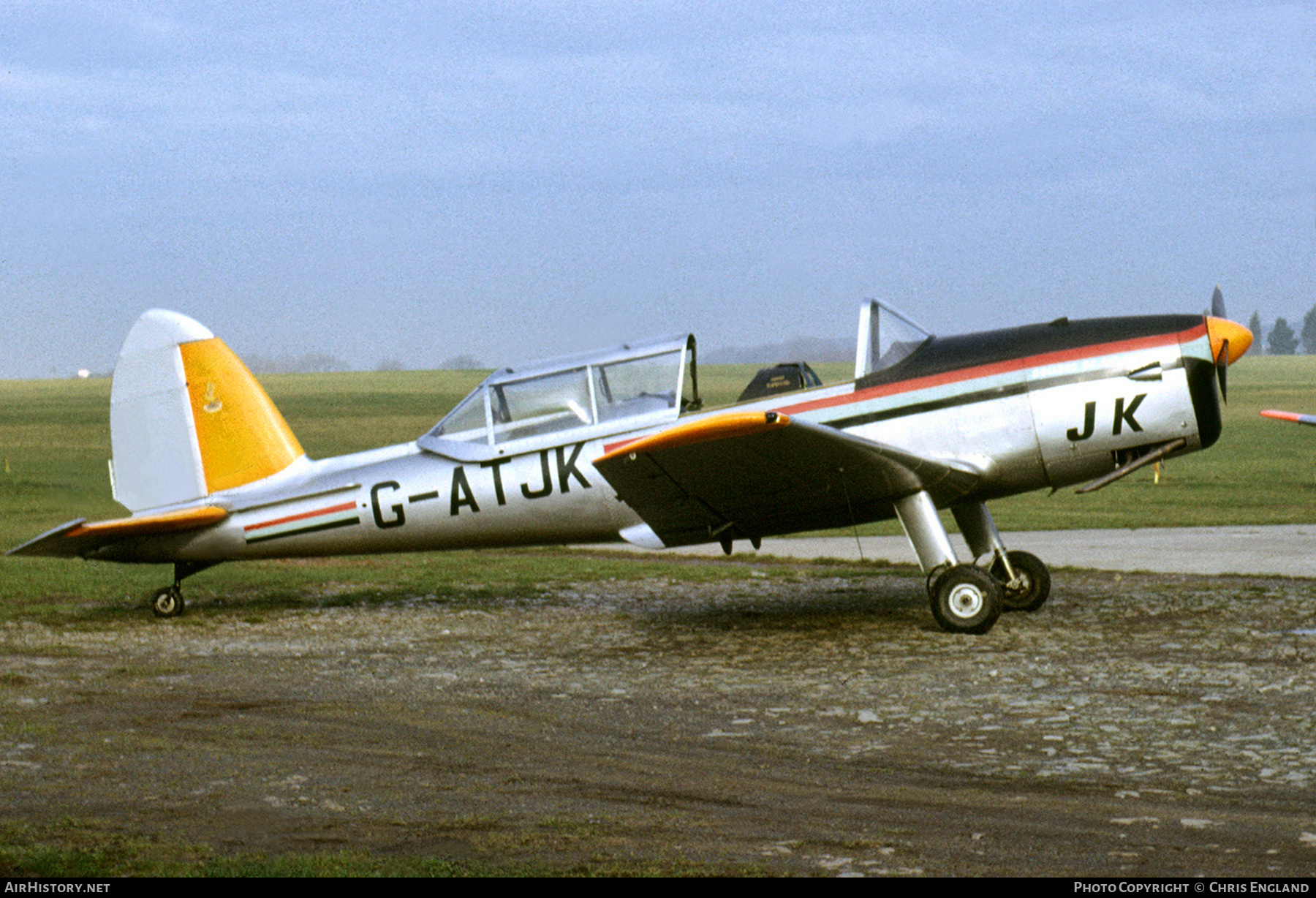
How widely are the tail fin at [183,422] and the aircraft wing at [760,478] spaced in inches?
132

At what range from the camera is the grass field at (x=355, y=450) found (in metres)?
12.9

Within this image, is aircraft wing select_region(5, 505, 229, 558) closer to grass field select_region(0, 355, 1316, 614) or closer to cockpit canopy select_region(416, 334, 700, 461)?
grass field select_region(0, 355, 1316, 614)

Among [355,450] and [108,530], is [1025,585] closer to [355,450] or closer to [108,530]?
[108,530]

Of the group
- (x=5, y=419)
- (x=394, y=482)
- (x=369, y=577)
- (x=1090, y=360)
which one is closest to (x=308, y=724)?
(x=394, y=482)

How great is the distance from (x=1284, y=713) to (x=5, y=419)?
2140 inches

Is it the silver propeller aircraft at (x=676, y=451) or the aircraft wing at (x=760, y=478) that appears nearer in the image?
the aircraft wing at (x=760, y=478)

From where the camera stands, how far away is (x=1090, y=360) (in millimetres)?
8797

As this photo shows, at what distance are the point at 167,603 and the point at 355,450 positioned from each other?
61.6 feet

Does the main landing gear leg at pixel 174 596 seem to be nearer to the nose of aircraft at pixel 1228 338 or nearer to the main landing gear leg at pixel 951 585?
the main landing gear leg at pixel 951 585

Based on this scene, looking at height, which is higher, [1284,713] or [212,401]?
[212,401]

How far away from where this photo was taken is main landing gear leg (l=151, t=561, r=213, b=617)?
1062 centimetres

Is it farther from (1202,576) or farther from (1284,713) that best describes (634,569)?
(1284,713)

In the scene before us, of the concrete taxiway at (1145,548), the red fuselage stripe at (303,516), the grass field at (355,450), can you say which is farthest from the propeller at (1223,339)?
the red fuselage stripe at (303,516)

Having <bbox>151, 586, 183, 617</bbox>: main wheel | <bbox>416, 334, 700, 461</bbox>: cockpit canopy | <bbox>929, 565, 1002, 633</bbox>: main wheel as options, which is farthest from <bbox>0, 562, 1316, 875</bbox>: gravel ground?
<bbox>416, 334, 700, 461</bbox>: cockpit canopy
